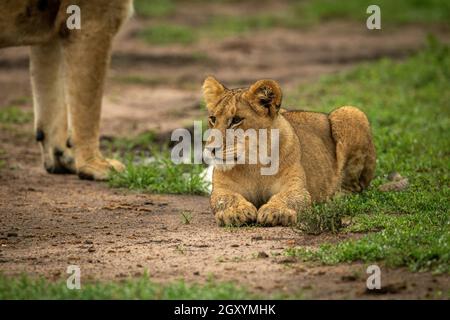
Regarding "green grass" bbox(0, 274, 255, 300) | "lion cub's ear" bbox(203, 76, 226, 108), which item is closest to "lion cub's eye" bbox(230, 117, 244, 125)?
"lion cub's ear" bbox(203, 76, 226, 108)

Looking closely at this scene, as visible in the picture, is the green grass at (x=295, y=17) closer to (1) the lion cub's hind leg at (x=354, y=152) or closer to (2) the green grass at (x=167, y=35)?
(2) the green grass at (x=167, y=35)

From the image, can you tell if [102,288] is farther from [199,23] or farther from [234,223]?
[199,23]

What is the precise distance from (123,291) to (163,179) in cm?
353

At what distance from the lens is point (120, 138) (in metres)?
10.8

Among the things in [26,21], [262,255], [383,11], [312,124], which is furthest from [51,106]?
[383,11]

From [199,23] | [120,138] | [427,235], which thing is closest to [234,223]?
[427,235]

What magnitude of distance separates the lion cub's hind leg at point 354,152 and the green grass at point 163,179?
3.73 ft

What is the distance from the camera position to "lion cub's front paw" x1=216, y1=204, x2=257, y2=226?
6805 mm

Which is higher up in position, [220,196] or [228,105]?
[228,105]

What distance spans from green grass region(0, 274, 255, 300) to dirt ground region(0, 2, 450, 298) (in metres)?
0.16

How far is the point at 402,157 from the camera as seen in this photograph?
9.23 meters

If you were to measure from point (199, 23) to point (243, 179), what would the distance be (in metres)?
12.2

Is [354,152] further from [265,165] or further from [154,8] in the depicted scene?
[154,8]

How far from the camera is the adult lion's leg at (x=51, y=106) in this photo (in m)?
9.11
